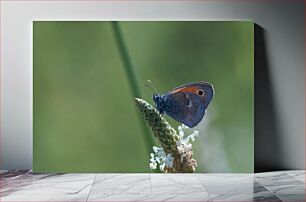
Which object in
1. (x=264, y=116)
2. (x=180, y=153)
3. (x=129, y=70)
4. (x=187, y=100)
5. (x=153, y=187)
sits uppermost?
(x=129, y=70)

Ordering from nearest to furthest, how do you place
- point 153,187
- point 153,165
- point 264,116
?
point 153,187 < point 153,165 < point 264,116

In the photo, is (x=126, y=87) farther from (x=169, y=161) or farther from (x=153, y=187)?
(x=153, y=187)

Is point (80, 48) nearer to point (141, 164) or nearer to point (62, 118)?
point (62, 118)

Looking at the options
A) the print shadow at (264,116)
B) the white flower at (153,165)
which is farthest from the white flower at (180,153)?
the print shadow at (264,116)

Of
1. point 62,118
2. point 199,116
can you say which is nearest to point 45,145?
point 62,118

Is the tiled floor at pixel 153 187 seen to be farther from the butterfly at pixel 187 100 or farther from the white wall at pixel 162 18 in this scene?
the butterfly at pixel 187 100

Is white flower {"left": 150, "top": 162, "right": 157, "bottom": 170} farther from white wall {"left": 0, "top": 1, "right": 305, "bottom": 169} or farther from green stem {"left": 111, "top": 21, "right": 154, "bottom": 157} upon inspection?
white wall {"left": 0, "top": 1, "right": 305, "bottom": 169}

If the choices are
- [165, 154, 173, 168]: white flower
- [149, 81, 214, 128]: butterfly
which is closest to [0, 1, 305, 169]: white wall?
[149, 81, 214, 128]: butterfly

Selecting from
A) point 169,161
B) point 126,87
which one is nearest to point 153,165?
point 169,161
